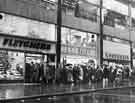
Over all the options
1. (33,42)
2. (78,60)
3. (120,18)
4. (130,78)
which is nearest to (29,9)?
(33,42)

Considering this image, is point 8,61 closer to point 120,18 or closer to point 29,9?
point 29,9

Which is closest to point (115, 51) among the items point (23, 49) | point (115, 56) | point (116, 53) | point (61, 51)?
point (116, 53)

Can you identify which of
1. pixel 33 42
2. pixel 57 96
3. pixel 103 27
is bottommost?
pixel 57 96

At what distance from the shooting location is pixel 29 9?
25.1 meters

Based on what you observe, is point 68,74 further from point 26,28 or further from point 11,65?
point 26,28

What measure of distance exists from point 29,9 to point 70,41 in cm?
698

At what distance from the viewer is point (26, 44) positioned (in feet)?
80.6

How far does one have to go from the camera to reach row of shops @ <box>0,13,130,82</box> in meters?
22.8

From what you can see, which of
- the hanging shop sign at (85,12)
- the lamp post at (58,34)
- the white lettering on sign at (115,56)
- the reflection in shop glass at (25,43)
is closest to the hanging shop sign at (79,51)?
the lamp post at (58,34)

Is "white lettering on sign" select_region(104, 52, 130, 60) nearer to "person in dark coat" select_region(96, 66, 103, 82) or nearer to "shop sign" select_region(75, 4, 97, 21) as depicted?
"shop sign" select_region(75, 4, 97, 21)

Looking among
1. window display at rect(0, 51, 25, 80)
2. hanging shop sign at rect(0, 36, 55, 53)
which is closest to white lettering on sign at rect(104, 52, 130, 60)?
hanging shop sign at rect(0, 36, 55, 53)

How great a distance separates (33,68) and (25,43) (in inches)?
126

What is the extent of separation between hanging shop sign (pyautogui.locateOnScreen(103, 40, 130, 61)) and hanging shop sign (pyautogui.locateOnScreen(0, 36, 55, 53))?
1114 centimetres

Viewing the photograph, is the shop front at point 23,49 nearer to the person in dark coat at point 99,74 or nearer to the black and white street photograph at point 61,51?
the black and white street photograph at point 61,51
